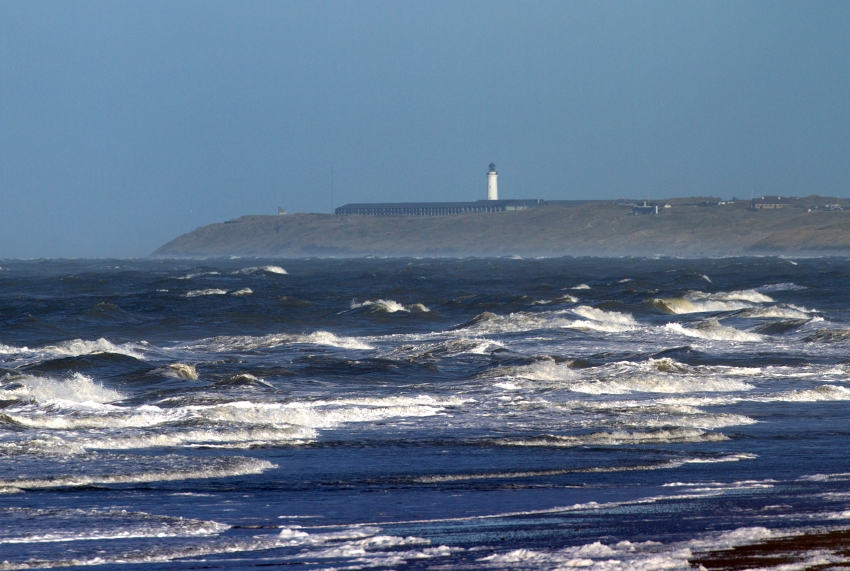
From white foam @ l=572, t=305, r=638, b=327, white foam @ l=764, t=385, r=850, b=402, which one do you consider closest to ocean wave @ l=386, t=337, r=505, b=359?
white foam @ l=764, t=385, r=850, b=402

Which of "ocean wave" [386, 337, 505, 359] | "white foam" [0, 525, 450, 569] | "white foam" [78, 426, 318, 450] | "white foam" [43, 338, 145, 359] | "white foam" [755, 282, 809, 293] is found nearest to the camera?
"white foam" [0, 525, 450, 569]

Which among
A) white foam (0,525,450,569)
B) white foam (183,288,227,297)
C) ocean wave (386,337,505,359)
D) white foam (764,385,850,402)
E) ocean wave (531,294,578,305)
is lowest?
white foam (764,385,850,402)

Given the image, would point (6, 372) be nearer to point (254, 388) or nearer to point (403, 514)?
point (254, 388)

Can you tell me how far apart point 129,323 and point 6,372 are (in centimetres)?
1567

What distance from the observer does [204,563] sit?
6461mm

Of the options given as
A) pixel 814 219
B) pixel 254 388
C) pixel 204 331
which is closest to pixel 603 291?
pixel 204 331

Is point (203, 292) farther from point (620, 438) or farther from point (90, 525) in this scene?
point (90, 525)

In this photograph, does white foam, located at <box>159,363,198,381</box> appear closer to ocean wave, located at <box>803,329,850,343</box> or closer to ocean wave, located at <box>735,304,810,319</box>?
ocean wave, located at <box>803,329,850,343</box>

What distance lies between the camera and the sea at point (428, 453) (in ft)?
22.1

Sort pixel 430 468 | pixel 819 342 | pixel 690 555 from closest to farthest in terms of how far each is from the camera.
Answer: pixel 690 555 → pixel 430 468 → pixel 819 342

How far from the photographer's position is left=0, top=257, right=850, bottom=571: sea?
22.1 ft

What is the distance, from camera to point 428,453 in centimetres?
1088

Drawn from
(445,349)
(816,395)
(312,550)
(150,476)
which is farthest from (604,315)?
(312,550)

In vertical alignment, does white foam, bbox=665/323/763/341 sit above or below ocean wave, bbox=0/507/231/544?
below
